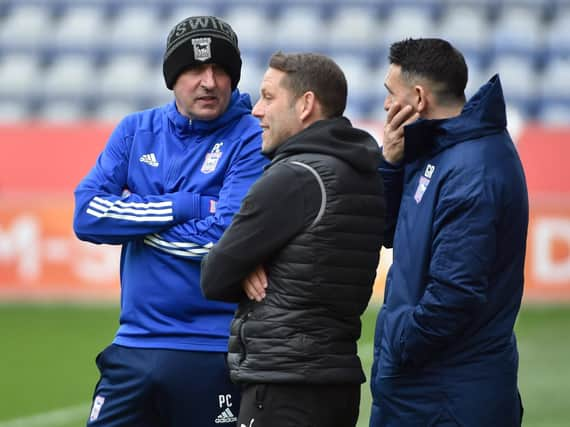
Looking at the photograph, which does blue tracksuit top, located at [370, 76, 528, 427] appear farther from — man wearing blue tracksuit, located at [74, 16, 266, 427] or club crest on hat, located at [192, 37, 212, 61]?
club crest on hat, located at [192, 37, 212, 61]

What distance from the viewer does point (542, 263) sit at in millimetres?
12820

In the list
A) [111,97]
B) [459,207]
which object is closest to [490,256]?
[459,207]

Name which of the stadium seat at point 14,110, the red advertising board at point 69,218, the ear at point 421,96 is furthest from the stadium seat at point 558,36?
the ear at point 421,96

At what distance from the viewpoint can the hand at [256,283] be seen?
12.5ft

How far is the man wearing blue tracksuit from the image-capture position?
432cm

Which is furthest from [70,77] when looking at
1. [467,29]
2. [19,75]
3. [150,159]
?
[150,159]

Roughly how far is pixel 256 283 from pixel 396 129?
0.78m

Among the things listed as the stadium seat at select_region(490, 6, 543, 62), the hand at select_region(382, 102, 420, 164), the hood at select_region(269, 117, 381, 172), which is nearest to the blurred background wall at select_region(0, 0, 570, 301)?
the stadium seat at select_region(490, 6, 543, 62)

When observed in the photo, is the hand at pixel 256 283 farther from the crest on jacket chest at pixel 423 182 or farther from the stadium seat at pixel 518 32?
the stadium seat at pixel 518 32

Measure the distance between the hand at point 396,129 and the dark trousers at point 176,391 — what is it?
924 mm

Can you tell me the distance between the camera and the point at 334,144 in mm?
3877

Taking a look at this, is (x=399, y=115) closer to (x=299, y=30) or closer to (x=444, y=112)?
(x=444, y=112)

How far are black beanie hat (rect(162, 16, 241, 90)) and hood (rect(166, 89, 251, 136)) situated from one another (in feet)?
0.40

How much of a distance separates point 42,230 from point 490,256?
1030 centimetres
